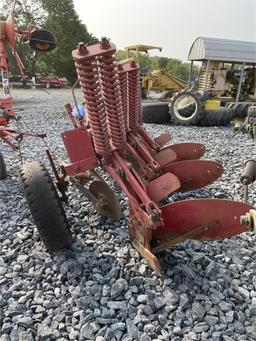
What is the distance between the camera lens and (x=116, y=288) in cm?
246

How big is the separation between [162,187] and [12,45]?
2.86m

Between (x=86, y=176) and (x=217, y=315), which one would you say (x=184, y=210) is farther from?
(x=86, y=176)

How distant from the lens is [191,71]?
13234 millimetres

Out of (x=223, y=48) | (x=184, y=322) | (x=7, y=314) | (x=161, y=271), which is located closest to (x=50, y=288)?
(x=7, y=314)

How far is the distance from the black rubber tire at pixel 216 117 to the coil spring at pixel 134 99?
18.0ft

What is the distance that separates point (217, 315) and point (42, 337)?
1125 mm

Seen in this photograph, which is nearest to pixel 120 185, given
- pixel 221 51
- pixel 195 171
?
pixel 195 171

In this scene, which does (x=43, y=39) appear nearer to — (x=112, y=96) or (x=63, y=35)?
(x=112, y=96)

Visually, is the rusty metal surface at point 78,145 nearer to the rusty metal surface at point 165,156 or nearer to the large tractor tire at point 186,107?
the rusty metal surface at point 165,156

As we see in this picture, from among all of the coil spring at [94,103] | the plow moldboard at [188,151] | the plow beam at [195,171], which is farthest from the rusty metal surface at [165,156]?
the coil spring at [94,103]

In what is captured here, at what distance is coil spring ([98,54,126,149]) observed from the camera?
8.84 feet

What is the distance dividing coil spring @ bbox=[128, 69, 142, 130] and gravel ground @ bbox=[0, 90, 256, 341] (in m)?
1.41

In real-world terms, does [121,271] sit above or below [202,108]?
above

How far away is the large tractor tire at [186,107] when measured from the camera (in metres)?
9.40
